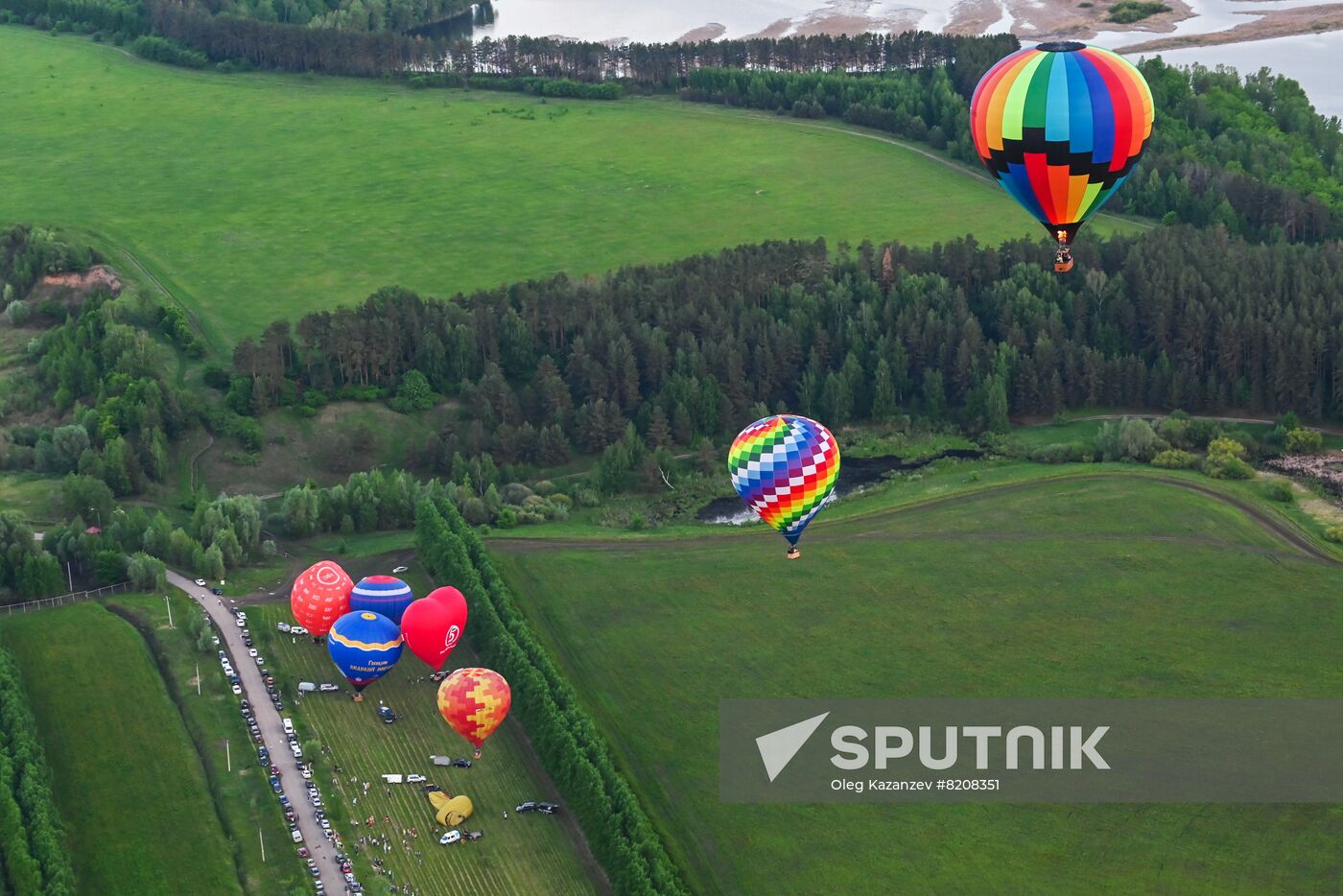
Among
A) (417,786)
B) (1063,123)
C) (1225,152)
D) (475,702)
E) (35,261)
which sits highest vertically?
(1063,123)

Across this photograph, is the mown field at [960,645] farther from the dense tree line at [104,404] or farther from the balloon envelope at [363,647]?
the dense tree line at [104,404]

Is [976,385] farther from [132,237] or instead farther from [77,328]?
[132,237]

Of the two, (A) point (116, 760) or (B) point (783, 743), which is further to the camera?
(B) point (783, 743)

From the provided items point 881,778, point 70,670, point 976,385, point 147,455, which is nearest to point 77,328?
point 147,455

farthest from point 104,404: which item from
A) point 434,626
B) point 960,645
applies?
point 960,645

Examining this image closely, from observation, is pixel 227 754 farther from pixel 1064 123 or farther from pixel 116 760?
pixel 1064 123

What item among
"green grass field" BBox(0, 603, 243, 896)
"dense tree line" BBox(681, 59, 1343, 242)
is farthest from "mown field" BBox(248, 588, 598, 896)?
"dense tree line" BBox(681, 59, 1343, 242)

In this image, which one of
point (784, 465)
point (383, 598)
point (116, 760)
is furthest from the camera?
point (383, 598)

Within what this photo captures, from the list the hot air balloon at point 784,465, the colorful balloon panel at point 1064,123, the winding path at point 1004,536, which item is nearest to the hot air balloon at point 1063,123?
the colorful balloon panel at point 1064,123
